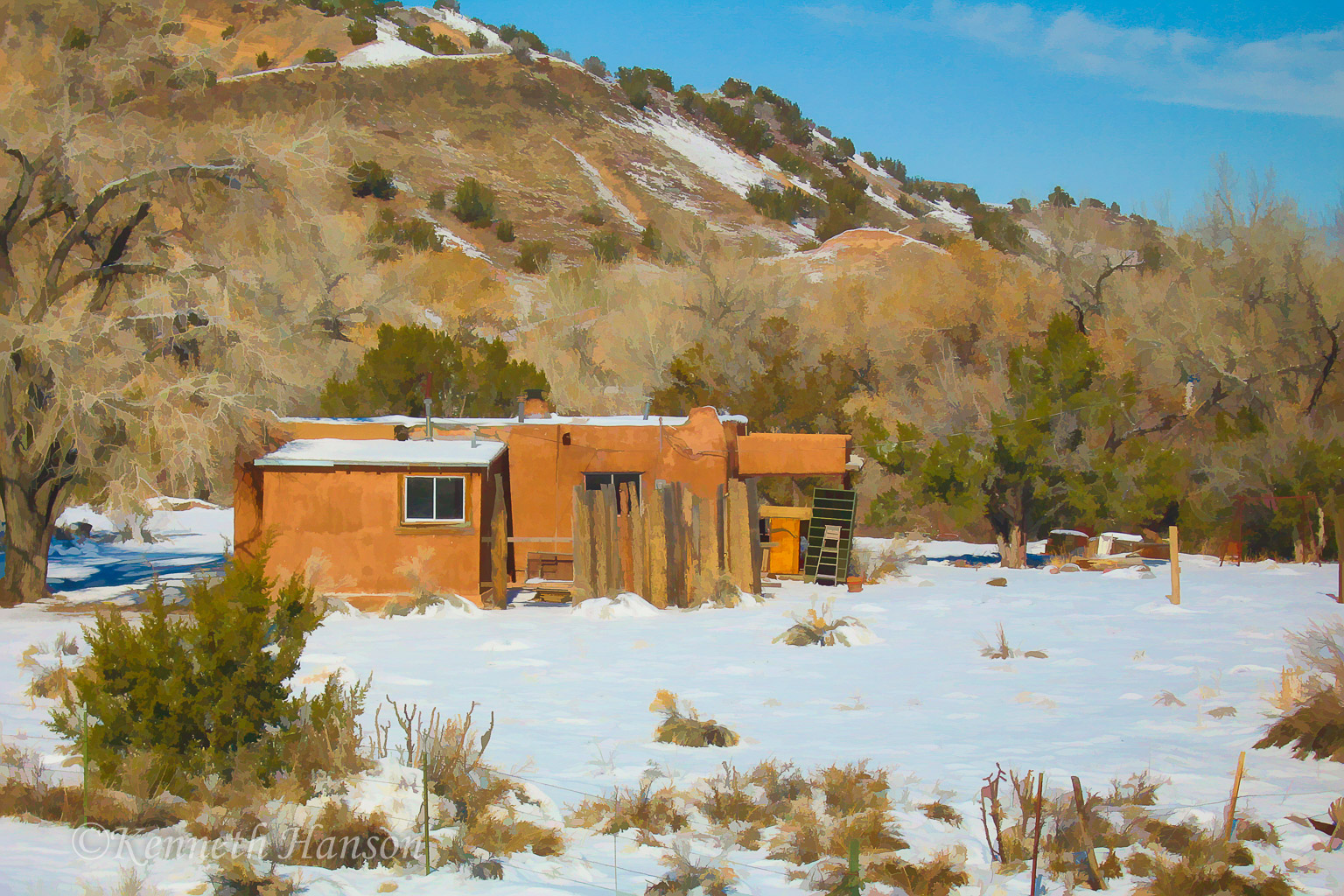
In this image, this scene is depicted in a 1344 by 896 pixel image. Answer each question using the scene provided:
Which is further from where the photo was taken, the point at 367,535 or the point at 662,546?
the point at 662,546

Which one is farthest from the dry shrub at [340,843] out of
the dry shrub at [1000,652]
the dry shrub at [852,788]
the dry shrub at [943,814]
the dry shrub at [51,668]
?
the dry shrub at [1000,652]

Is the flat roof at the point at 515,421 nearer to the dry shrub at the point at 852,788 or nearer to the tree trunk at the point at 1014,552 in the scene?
the tree trunk at the point at 1014,552

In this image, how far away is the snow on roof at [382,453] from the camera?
1653 centimetres

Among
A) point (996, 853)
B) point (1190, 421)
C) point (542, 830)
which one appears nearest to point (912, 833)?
point (996, 853)

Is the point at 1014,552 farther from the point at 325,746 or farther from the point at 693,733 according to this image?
the point at 325,746

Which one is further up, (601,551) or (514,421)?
(514,421)

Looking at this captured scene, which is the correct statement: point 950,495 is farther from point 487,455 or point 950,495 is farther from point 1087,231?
point 1087,231

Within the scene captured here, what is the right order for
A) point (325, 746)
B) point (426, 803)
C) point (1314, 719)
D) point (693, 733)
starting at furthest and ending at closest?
point (693, 733) → point (1314, 719) → point (325, 746) → point (426, 803)

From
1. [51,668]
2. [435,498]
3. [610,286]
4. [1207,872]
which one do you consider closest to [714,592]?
[435,498]

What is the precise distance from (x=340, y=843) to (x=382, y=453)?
1126 cm

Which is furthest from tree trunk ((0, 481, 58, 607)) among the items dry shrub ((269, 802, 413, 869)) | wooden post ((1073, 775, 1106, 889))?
wooden post ((1073, 775, 1106, 889))

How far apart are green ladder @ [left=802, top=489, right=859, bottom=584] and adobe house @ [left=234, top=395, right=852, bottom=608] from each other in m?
2.23

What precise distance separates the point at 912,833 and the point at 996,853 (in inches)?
19.6

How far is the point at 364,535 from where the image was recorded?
16594mm
